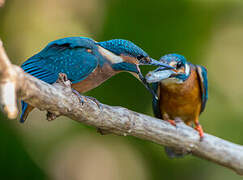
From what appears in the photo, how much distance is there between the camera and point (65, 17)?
488cm

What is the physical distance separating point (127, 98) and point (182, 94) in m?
Result: 0.83

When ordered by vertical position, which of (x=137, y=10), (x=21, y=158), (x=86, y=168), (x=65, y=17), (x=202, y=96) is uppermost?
(x=137, y=10)

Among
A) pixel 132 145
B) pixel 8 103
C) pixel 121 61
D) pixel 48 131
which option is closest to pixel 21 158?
pixel 48 131

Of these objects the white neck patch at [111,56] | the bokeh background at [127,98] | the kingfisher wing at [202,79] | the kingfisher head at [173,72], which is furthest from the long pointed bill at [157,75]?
the bokeh background at [127,98]

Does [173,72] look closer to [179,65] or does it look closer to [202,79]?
[179,65]

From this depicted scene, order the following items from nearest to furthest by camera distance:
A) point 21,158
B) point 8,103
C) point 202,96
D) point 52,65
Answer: point 8,103 → point 52,65 → point 202,96 → point 21,158

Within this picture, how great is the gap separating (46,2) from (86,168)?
241 cm

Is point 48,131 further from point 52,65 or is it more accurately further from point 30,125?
point 52,65

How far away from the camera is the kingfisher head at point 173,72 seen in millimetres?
2888

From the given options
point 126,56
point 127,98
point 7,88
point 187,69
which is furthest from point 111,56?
point 7,88

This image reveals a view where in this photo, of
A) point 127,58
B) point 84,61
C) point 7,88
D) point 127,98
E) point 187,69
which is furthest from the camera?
point 127,98

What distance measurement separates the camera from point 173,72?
10.4 ft

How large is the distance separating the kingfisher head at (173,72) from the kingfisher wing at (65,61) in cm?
51

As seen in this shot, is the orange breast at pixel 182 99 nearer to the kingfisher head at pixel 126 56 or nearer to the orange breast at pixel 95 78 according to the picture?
the kingfisher head at pixel 126 56
